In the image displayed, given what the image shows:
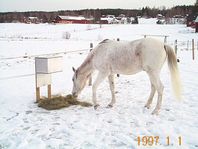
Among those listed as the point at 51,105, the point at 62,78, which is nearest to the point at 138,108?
the point at 51,105

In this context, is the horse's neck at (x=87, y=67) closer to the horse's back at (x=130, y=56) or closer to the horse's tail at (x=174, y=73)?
the horse's back at (x=130, y=56)

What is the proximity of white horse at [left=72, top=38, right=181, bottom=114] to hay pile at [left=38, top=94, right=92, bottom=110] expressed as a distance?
8.9 inches

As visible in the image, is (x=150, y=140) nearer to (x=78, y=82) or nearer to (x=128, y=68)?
(x=128, y=68)

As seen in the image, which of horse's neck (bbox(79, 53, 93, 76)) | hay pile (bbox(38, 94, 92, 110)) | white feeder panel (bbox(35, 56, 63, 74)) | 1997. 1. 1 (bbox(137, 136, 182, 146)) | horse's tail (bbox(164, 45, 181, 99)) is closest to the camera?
1997. 1. 1 (bbox(137, 136, 182, 146))

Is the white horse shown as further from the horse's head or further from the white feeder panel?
the white feeder panel

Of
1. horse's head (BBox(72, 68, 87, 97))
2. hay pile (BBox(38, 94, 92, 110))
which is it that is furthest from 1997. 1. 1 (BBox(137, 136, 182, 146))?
horse's head (BBox(72, 68, 87, 97))

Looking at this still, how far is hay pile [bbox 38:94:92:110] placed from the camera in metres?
6.18

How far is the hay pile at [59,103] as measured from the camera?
20.3 ft

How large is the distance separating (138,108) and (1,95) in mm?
4098

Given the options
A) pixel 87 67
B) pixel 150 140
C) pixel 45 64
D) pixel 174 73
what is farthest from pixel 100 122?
pixel 45 64

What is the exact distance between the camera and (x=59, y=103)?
6.31 metres

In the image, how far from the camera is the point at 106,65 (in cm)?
627

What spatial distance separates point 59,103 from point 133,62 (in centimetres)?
211

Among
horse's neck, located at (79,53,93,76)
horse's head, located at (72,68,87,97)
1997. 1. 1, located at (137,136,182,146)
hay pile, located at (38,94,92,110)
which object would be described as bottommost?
1997. 1. 1, located at (137,136,182,146)
